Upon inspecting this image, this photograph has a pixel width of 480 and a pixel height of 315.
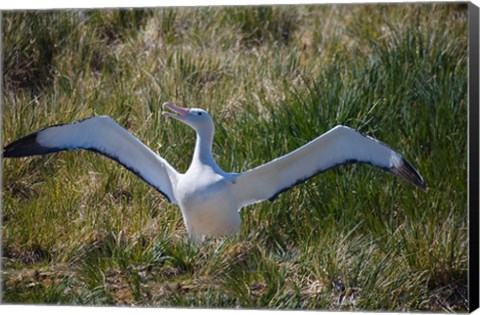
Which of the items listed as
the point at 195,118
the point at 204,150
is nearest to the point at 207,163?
the point at 204,150

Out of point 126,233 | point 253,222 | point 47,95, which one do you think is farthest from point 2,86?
point 253,222

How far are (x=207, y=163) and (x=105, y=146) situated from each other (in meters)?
0.53

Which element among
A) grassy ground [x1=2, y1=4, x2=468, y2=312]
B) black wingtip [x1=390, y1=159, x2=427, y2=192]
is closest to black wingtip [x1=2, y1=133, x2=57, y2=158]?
grassy ground [x1=2, y1=4, x2=468, y2=312]

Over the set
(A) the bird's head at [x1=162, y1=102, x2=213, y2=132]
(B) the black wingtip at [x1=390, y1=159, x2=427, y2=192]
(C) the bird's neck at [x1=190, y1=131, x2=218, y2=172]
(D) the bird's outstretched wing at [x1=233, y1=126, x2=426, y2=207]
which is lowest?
(B) the black wingtip at [x1=390, y1=159, x2=427, y2=192]

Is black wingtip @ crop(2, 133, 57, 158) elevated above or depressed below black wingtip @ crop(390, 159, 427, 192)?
above

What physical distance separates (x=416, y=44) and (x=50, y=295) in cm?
222

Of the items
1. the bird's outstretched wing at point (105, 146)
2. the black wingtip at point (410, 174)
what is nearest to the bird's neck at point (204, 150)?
the bird's outstretched wing at point (105, 146)

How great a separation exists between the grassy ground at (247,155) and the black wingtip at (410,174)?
103 millimetres

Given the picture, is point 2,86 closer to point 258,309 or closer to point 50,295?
point 50,295

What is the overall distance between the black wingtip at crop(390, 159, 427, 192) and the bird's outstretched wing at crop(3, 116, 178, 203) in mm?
1090

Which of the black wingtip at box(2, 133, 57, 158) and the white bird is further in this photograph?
the black wingtip at box(2, 133, 57, 158)

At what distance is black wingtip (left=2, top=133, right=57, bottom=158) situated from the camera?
7.27 m

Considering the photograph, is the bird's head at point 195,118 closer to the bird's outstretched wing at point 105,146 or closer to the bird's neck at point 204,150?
the bird's neck at point 204,150

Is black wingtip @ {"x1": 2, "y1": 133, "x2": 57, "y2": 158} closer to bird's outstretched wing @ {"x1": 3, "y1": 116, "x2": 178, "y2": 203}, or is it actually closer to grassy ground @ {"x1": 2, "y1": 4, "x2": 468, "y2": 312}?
bird's outstretched wing @ {"x1": 3, "y1": 116, "x2": 178, "y2": 203}
